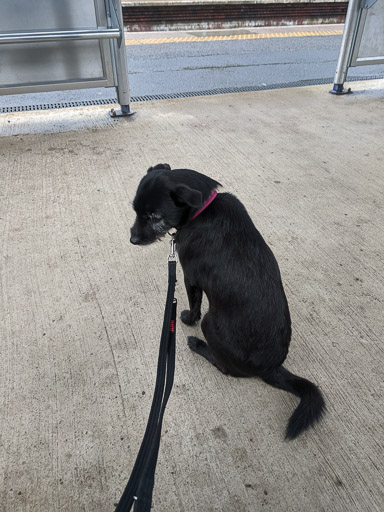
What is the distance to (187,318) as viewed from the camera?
85.0 inches

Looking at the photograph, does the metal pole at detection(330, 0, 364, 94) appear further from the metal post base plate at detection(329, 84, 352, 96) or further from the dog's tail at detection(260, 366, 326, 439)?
the dog's tail at detection(260, 366, 326, 439)

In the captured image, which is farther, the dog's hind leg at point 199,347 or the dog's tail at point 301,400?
the dog's hind leg at point 199,347

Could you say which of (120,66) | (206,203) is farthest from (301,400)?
(120,66)

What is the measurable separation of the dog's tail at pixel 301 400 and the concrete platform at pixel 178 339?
124 mm

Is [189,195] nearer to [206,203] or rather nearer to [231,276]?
[206,203]

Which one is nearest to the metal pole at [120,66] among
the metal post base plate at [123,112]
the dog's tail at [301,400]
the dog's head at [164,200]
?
the metal post base plate at [123,112]

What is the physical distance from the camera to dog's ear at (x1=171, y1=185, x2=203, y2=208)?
5.17 feet

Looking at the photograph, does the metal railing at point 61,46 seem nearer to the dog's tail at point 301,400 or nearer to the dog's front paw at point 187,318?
the dog's front paw at point 187,318

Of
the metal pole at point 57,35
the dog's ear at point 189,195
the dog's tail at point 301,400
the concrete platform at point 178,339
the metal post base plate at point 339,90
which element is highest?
the metal pole at point 57,35

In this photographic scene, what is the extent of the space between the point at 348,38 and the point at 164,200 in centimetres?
486

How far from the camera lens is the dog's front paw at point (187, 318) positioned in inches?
84.1

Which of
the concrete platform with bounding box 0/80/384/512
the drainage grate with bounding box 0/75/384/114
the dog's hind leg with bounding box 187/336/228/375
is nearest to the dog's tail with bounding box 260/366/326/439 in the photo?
the concrete platform with bounding box 0/80/384/512

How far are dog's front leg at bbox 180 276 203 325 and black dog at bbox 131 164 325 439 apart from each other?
4.5 inches

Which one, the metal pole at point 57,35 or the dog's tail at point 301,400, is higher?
the metal pole at point 57,35
